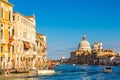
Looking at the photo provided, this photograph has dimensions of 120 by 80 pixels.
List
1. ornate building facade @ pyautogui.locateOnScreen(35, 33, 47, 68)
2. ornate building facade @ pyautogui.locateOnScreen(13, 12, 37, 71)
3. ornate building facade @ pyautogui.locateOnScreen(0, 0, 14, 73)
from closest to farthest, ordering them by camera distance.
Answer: ornate building facade @ pyautogui.locateOnScreen(0, 0, 14, 73), ornate building facade @ pyautogui.locateOnScreen(13, 12, 37, 71), ornate building facade @ pyautogui.locateOnScreen(35, 33, 47, 68)

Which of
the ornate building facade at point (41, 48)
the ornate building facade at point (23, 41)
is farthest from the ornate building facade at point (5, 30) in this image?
the ornate building facade at point (41, 48)

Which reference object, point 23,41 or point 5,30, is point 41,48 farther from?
point 5,30

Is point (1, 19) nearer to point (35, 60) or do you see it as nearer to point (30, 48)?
point (30, 48)

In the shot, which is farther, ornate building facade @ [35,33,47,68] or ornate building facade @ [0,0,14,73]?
ornate building facade @ [35,33,47,68]

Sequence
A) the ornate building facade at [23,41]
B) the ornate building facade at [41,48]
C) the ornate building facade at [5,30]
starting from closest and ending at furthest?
the ornate building facade at [5,30] → the ornate building facade at [23,41] → the ornate building facade at [41,48]

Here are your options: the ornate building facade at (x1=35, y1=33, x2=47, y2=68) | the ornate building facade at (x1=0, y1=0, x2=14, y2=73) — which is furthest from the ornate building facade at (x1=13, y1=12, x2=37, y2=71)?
the ornate building facade at (x1=35, y1=33, x2=47, y2=68)

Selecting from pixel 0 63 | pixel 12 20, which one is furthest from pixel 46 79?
pixel 12 20

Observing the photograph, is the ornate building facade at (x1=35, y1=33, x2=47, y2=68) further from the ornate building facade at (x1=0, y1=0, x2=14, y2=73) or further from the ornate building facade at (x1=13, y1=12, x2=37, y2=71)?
the ornate building facade at (x1=0, y1=0, x2=14, y2=73)

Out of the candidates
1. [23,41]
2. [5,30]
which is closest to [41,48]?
[23,41]

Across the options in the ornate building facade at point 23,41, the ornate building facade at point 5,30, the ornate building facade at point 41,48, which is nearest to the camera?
the ornate building facade at point 5,30

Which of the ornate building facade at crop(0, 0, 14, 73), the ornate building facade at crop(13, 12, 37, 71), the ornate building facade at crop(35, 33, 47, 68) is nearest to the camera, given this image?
the ornate building facade at crop(0, 0, 14, 73)

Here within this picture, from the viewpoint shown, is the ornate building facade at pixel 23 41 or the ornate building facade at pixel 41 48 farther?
the ornate building facade at pixel 41 48

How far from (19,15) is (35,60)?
1572 cm

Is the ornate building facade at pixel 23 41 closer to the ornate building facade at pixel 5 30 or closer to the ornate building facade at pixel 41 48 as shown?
the ornate building facade at pixel 5 30
